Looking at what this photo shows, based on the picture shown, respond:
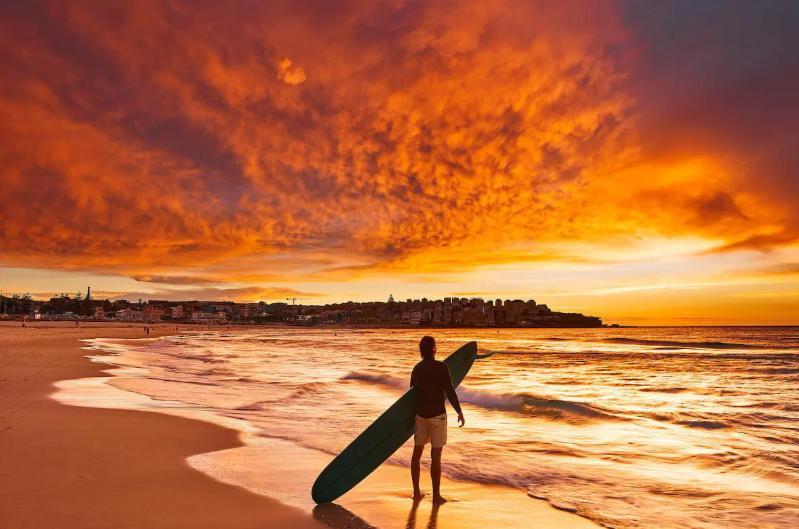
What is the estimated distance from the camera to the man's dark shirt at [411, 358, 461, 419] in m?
6.42

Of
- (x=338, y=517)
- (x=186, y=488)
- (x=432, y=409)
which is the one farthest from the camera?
(x=186, y=488)

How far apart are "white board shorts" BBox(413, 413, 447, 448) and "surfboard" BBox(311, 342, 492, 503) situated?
40 centimetres

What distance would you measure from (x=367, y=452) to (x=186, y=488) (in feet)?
7.13

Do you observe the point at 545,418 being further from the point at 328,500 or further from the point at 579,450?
the point at 328,500

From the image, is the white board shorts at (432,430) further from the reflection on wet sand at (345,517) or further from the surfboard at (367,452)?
the reflection on wet sand at (345,517)

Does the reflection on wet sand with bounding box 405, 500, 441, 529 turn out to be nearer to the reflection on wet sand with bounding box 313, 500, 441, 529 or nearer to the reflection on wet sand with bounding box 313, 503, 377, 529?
the reflection on wet sand with bounding box 313, 500, 441, 529

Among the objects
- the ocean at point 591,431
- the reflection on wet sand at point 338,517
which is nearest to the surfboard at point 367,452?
the reflection on wet sand at point 338,517

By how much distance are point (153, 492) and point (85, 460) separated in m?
1.89

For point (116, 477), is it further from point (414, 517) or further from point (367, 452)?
point (414, 517)

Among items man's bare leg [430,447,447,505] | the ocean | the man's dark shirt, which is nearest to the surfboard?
the man's dark shirt

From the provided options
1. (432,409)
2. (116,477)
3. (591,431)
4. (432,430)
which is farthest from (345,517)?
(591,431)

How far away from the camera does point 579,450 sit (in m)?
10.1

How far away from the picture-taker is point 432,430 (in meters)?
6.42

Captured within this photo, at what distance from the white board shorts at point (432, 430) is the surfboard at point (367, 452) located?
403 mm
